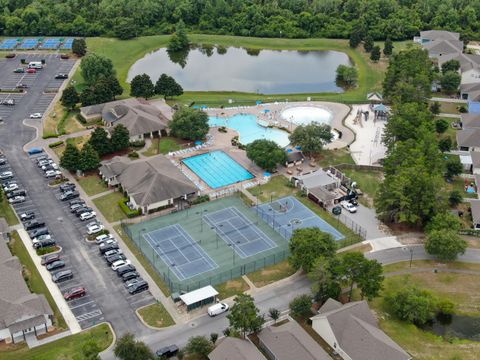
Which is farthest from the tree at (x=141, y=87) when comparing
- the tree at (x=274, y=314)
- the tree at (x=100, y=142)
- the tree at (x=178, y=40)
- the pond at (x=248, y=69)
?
the tree at (x=274, y=314)

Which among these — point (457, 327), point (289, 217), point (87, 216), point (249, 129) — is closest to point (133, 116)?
point (249, 129)

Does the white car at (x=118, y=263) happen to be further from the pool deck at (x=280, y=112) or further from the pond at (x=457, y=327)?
the pool deck at (x=280, y=112)

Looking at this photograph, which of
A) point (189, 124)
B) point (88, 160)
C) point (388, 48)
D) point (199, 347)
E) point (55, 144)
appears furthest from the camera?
point (388, 48)

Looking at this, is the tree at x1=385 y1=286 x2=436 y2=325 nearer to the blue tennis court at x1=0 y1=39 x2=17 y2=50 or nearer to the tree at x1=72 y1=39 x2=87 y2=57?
the tree at x1=72 y1=39 x2=87 y2=57

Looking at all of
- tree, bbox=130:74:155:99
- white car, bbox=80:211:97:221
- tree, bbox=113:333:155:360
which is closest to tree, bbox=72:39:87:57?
tree, bbox=130:74:155:99

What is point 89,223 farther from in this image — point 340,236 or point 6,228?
point 340,236

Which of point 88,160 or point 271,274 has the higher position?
point 88,160

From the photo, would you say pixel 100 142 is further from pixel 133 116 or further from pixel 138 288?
pixel 138 288
